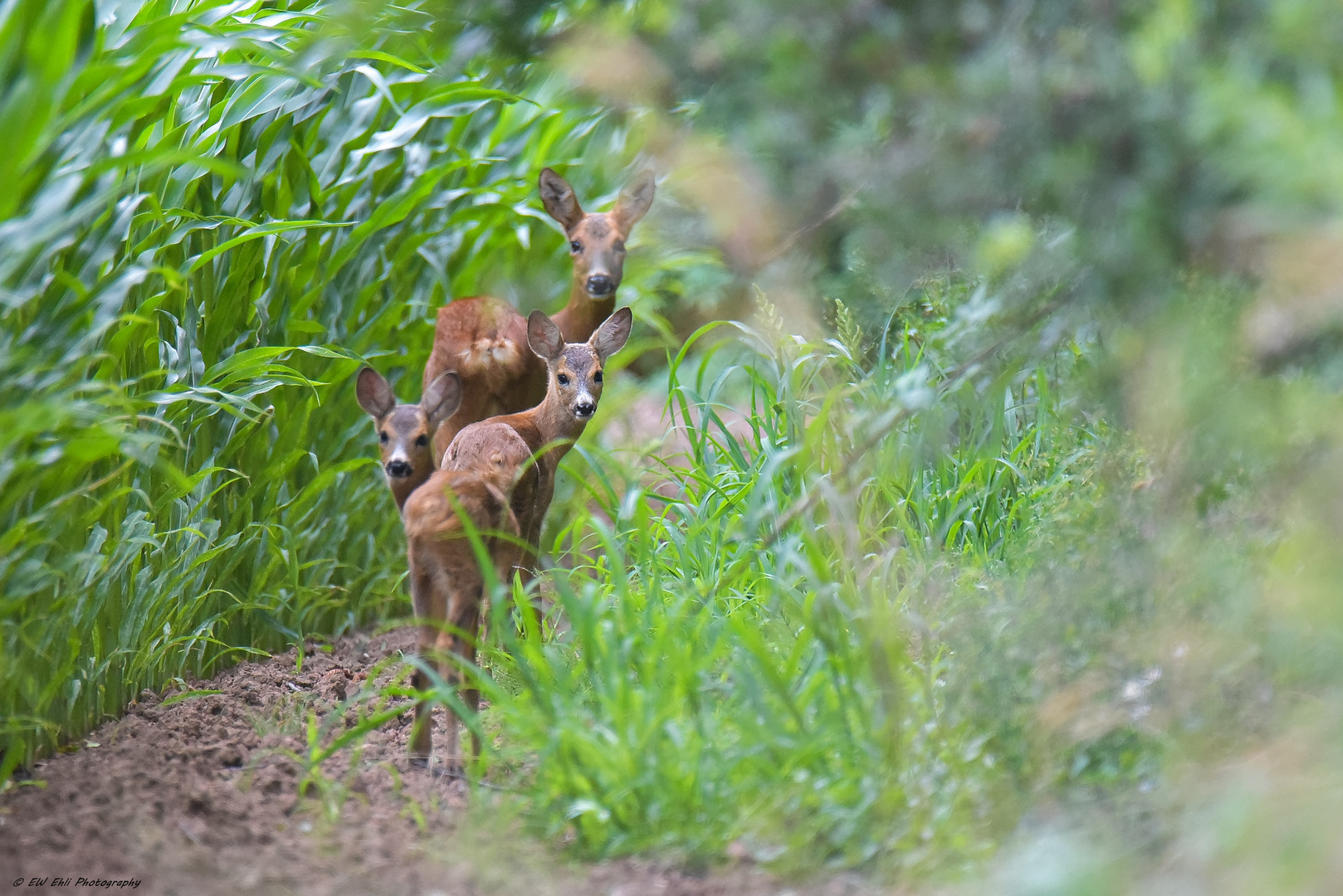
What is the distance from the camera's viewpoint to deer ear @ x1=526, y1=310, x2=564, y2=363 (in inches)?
183

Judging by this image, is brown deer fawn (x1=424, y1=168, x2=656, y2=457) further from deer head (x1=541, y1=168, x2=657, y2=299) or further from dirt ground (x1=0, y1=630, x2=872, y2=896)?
dirt ground (x1=0, y1=630, x2=872, y2=896)

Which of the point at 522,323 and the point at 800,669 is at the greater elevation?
the point at 522,323

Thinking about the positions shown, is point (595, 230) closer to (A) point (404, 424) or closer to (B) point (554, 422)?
(B) point (554, 422)

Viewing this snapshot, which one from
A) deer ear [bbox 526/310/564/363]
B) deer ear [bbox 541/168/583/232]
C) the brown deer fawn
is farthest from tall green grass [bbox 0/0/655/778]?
deer ear [bbox 526/310/564/363]

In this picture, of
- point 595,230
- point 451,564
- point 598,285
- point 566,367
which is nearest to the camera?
point 451,564

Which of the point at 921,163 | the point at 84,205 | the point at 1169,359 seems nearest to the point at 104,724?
the point at 84,205

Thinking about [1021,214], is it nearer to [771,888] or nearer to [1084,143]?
[1084,143]

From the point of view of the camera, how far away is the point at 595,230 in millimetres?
5457

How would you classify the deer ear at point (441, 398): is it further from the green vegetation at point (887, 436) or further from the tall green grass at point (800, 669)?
the tall green grass at point (800, 669)

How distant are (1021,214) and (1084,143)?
0.53 meters

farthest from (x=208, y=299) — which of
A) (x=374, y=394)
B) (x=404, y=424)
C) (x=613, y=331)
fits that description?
(x=613, y=331)

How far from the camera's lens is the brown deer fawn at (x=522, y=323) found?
16.7 ft

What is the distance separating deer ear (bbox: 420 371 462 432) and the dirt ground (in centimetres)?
114

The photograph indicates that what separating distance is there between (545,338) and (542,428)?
0.35 metres
